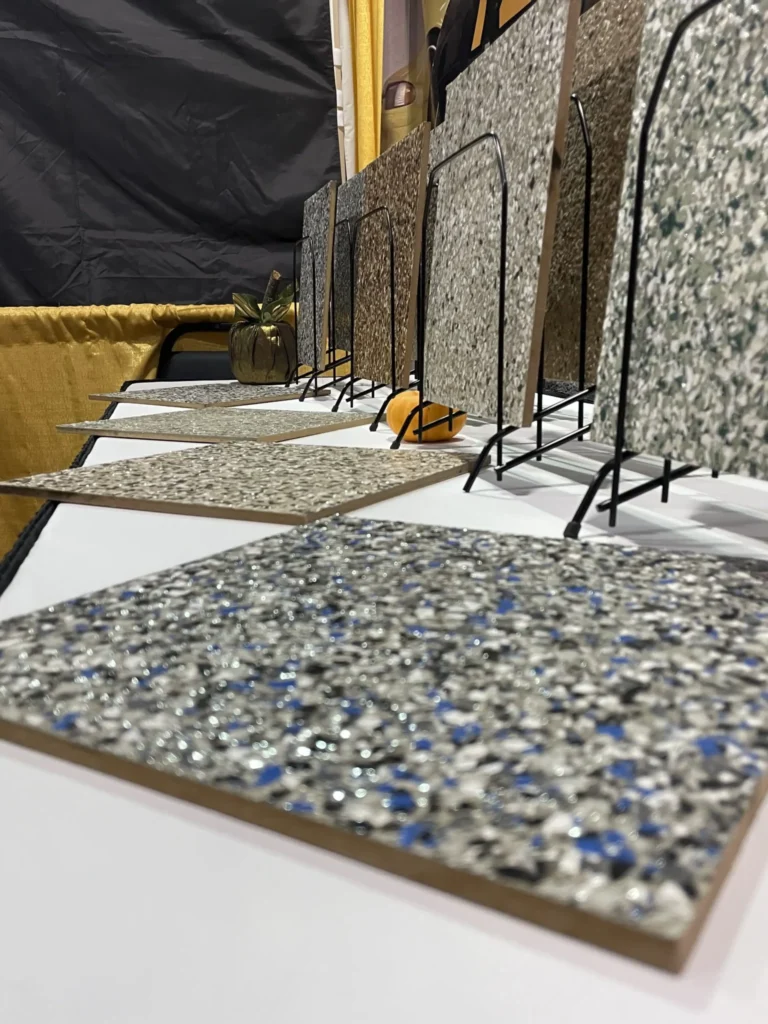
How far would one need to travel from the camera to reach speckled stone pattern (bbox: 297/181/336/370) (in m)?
1.53

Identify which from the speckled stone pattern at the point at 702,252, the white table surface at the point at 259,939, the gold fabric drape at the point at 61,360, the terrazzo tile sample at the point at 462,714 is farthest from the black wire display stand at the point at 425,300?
the gold fabric drape at the point at 61,360

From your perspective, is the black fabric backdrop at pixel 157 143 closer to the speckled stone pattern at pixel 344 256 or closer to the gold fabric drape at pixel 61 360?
the gold fabric drape at pixel 61 360

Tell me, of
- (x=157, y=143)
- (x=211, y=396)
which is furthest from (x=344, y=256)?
(x=157, y=143)

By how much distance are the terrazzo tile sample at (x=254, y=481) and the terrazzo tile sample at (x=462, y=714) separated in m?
0.17

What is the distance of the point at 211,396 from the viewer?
60.0 inches

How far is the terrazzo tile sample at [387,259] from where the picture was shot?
957 mm

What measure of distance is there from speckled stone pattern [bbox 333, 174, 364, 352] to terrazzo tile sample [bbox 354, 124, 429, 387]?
0.09 meters

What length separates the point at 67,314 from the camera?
2410mm

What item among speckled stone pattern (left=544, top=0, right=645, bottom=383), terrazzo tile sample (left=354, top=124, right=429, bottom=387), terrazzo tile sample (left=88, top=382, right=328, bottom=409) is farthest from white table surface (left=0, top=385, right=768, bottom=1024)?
terrazzo tile sample (left=88, top=382, right=328, bottom=409)

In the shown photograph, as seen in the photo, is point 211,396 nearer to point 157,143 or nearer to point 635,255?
point 635,255

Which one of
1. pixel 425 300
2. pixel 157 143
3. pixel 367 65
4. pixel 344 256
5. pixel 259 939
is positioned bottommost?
pixel 259 939

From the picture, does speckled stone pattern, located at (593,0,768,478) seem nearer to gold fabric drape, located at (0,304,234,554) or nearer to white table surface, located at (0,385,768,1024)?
white table surface, located at (0,385,768,1024)

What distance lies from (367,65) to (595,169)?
237cm

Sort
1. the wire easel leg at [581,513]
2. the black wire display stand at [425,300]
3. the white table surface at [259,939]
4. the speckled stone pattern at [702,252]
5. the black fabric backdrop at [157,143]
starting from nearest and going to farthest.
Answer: the white table surface at [259,939]
the speckled stone pattern at [702,252]
the wire easel leg at [581,513]
the black wire display stand at [425,300]
the black fabric backdrop at [157,143]
